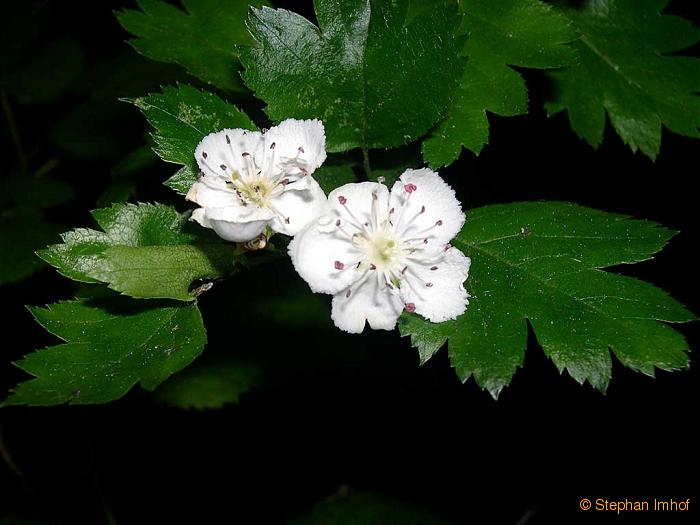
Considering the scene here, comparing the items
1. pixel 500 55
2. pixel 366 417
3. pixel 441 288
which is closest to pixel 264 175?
pixel 441 288

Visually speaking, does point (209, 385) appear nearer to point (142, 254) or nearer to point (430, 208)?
point (142, 254)

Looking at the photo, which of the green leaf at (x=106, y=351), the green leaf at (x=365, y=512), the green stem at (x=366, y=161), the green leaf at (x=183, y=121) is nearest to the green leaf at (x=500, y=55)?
the green stem at (x=366, y=161)

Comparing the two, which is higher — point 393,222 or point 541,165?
point 393,222

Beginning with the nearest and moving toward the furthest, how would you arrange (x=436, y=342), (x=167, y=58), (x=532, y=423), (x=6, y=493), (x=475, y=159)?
(x=436, y=342), (x=167, y=58), (x=475, y=159), (x=532, y=423), (x=6, y=493)

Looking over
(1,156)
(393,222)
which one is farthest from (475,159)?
(1,156)

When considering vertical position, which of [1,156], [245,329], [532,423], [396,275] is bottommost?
[532,423]

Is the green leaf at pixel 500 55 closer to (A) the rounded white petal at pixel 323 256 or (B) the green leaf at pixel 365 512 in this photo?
(A) the rounded white petal at pixel 323 256

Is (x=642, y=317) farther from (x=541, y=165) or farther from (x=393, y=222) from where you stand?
(x=541, y=165)

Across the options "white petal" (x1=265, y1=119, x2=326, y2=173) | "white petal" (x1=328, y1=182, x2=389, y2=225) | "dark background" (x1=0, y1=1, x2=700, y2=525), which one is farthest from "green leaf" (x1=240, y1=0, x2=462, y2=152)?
"dark background" (x1=0, y1=1, x2=700, y2=525)
